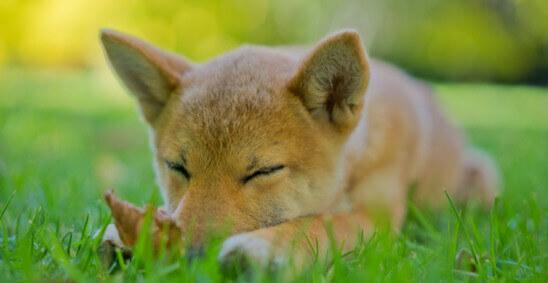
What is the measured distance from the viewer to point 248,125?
2.53 meters

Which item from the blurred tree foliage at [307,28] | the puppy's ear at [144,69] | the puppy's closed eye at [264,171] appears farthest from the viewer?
the blurred tree foliage at [307,28]

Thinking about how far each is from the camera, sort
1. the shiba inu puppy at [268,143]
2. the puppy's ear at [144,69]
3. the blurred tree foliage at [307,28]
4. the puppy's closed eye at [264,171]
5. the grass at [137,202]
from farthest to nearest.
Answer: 1. the blurred tree foliage at [307,28]
2. the puppy's ear at [144,69]
3. the puppy's closed eye at [264,171]
4. the shiba inu puppy at [268,143]
5. the grass at [137,202]

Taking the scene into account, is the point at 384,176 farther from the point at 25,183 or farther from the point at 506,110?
the point at 506,110

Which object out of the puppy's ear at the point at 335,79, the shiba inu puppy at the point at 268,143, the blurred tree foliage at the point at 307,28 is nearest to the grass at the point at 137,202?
the shiba inu puppy at the point at 268,143

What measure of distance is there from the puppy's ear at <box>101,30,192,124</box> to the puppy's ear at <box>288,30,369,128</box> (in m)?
0.76

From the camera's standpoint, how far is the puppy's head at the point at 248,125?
7.86 feet

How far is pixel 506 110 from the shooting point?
37.3 ft

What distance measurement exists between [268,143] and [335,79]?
0.54 metres

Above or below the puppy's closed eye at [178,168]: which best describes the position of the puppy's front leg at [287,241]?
below

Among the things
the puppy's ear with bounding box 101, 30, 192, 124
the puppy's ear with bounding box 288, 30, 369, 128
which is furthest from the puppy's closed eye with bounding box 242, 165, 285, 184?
the puppy's ear with bounding box 101, 30, 192, 124

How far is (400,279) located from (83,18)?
17.7 meters

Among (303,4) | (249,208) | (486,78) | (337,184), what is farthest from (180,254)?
(486,78)

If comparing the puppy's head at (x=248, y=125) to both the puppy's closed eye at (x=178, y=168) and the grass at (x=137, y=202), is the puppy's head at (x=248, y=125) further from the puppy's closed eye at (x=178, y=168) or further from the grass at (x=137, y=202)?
the grass at (x=137, y=202)

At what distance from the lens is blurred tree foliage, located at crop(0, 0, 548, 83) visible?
56.9 feet
